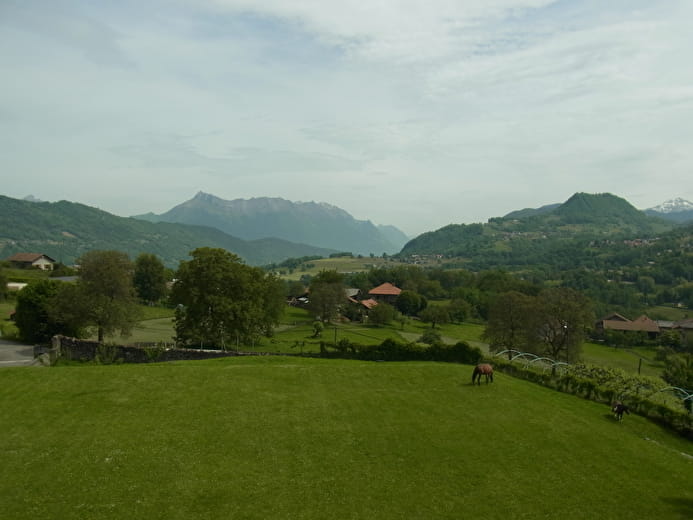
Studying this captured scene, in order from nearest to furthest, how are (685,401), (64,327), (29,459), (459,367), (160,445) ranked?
(29,459)
(160,445)
(685,401)
(459,367)
(64,327)

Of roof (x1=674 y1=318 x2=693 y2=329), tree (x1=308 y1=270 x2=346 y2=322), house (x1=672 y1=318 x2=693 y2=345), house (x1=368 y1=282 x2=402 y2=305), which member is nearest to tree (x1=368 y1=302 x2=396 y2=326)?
tree (x1=308 y1=270 x2=346 y2=322)

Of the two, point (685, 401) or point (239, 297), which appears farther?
point (239, 297)

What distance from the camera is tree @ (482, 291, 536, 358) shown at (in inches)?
2840

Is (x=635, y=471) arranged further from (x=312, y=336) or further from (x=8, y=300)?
(x=8, y=300)

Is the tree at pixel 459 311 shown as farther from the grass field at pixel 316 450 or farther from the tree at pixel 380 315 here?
the grass field at pixel 316 450

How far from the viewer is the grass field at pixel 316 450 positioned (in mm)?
17766

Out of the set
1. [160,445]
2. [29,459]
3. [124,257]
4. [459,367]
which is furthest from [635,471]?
[124,257]

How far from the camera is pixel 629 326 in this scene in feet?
467

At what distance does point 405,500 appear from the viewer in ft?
59.3

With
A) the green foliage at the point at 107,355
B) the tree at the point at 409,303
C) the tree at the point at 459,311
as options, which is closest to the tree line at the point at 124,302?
the green foliage at the point at 107,355

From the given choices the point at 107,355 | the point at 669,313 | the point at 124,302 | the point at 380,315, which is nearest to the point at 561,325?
the point at 107,355

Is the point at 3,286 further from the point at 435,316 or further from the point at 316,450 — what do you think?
the point at 316,450

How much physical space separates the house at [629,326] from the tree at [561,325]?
75.5m

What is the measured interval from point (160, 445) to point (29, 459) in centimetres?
532
